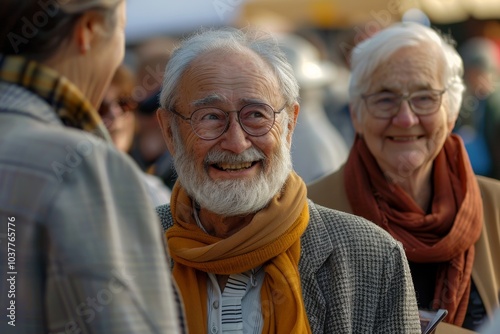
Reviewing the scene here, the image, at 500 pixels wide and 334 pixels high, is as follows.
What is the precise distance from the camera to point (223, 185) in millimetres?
3191

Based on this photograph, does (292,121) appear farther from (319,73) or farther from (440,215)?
(319,73)

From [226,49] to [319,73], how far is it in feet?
16.7

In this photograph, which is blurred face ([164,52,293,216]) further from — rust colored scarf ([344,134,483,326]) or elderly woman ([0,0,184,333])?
elderly woman ([0,0,184,333])

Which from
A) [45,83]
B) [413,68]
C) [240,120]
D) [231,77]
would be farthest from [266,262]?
[413,68]

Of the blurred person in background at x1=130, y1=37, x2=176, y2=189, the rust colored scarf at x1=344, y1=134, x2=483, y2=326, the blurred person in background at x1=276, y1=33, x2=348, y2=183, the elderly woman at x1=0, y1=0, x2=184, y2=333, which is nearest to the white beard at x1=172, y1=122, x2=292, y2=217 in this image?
the rust colored scarf at x1=344, y1=134, x2=483, y2=326

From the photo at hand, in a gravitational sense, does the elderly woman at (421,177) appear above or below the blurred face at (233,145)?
below

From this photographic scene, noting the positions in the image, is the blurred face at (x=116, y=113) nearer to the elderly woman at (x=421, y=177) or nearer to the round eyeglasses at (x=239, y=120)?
the elderly woman at (x=421, y=177)

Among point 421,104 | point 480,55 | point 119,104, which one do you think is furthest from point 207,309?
point 480,55

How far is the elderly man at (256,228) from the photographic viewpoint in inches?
121

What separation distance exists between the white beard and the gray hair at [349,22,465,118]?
1.23 metres

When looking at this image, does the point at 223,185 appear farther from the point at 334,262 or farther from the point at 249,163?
the point at 334,262

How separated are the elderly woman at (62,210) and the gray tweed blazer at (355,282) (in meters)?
1.14

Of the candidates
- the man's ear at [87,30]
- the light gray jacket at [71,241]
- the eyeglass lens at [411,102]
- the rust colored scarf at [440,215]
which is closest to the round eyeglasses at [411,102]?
the eyeglass lens at [411,102]

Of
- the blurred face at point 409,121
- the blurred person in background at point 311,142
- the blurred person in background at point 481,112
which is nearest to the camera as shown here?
the blurred face at point 409,121
